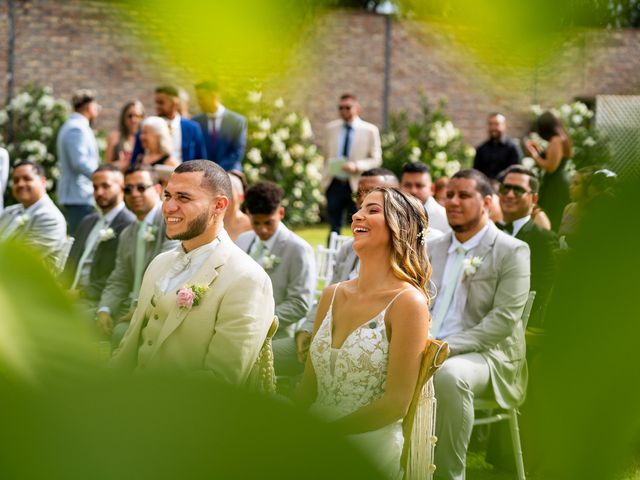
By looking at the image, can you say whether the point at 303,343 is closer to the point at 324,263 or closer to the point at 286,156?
the point at 324,263

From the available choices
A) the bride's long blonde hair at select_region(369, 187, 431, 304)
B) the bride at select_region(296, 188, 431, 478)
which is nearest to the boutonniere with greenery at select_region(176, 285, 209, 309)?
the bride at select_region(296, 188, 431, 478)

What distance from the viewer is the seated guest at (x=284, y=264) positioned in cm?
473

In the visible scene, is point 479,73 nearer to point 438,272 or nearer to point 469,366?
point 469,366

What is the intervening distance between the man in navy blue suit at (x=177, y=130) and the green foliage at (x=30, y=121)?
0.21 ft

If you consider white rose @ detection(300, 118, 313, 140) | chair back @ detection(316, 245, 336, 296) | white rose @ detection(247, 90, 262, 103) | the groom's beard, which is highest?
white rose @ detection(247, 90, 262, 103)

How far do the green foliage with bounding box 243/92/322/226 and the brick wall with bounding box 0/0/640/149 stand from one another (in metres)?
0.02

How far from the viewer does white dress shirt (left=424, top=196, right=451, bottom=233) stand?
5.31 metres

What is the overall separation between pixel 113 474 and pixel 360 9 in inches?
8.9

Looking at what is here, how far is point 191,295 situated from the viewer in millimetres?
2574

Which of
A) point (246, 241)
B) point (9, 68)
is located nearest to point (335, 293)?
point (246, 241)

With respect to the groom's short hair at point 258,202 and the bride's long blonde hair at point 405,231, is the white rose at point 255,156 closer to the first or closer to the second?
the bride's long blonde hair at point 405,231

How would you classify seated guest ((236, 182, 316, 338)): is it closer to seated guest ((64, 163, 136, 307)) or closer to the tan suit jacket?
seated guest ((64, 163, 136, 307))

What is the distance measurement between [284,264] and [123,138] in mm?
4133

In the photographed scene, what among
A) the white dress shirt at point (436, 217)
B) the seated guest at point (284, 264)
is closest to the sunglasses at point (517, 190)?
the seated guest at point (284, 264)
